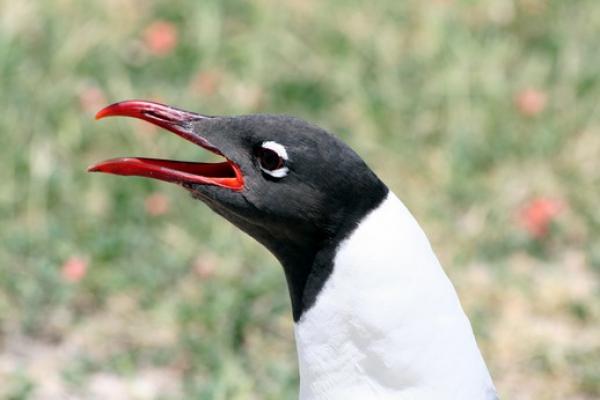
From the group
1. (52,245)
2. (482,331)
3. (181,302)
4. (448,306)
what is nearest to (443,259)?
(482,331)

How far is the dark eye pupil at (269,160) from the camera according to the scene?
2.36 metres

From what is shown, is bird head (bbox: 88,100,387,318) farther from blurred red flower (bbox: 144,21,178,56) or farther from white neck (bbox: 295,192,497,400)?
blurred red flower (bbox: 144,21,178,56)

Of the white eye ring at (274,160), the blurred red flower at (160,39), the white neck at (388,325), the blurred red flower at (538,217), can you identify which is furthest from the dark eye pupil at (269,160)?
the blurred red flower at (160,39)

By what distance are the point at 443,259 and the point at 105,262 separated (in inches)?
49.9

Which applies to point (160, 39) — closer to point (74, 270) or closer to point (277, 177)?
point (74, 270)

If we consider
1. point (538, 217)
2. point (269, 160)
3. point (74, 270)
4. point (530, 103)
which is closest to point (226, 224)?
point (74, 270)

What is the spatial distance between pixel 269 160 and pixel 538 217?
2.43 m

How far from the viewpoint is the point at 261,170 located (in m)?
2.39

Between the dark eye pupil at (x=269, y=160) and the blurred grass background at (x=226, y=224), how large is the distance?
1319mm

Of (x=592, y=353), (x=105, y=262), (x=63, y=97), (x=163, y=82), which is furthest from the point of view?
(x=163, y=82)

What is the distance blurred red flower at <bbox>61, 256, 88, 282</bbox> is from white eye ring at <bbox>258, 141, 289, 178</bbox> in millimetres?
1811

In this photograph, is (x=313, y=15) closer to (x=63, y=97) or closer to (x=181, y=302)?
(x=63, y=97)

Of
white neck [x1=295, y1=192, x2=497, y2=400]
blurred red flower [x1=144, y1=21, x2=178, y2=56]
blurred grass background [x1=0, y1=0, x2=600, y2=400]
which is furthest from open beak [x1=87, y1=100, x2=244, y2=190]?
blurred red flower [x1=144, y1=21, x2=178, y2=56]

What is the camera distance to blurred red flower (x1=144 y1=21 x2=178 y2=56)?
5.47m
